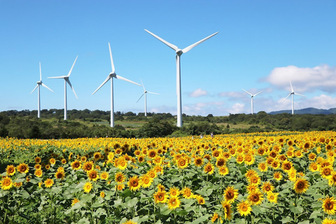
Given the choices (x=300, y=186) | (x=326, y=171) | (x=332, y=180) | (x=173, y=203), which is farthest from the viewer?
(x=326, y=171)

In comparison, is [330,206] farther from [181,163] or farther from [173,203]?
[181,163]

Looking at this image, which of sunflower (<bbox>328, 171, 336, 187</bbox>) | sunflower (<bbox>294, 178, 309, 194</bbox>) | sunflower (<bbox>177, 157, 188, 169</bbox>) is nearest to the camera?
sunflower (<bbox>294, 178, 309, 194</bbox>)

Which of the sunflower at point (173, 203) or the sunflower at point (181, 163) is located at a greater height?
the sunflower at point (181, 163)

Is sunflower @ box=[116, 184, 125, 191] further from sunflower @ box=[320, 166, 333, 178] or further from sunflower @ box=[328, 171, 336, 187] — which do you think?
sunflower @ box=[320, 166, 333, 178]

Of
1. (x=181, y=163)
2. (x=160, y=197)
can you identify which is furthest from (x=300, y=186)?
(x=181, y=163)

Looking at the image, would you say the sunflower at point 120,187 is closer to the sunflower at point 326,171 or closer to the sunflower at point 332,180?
the sunflower at point 332,180

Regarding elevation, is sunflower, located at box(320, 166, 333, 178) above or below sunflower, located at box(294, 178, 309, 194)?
above

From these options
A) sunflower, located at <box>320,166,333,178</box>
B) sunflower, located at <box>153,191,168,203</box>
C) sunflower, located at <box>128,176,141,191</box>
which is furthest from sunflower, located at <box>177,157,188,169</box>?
sunflower, located at <box>320,166,333,178</box>

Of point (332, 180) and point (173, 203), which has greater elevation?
point (332, 180)

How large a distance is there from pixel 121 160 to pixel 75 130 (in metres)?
46.6

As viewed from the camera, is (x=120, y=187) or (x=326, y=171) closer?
(x=120, y=187)

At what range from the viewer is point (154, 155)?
26.3 feet

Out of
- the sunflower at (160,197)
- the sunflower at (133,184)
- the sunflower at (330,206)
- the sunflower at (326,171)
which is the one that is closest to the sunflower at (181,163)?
the sunflower at (133,184)

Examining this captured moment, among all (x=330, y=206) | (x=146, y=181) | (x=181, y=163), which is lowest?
(x=330, y=206)
